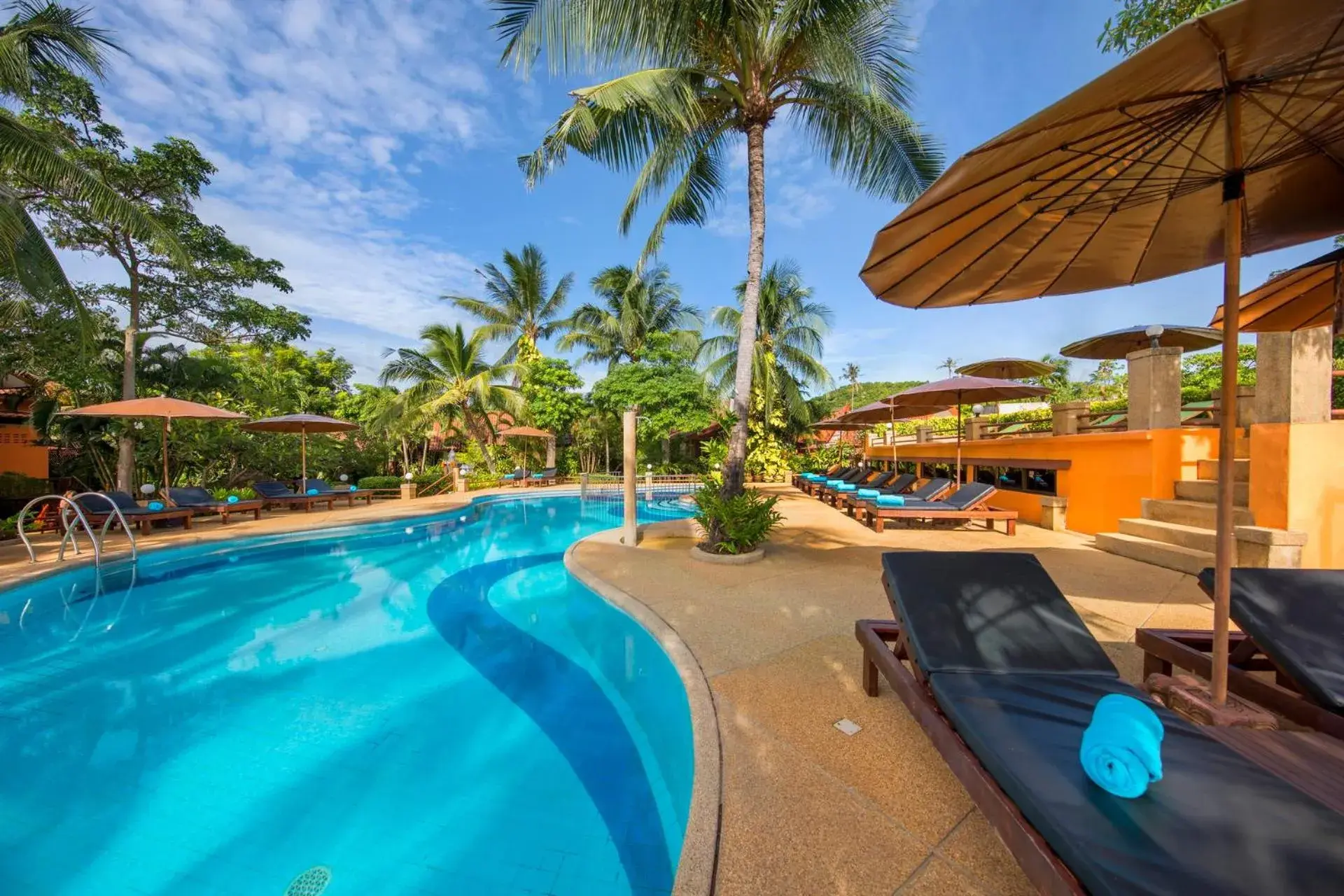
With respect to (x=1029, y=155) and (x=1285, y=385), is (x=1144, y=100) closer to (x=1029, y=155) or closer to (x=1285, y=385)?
(x=1029, y=155)

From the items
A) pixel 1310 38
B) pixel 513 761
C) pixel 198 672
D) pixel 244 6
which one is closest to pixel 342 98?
pixel 244 6

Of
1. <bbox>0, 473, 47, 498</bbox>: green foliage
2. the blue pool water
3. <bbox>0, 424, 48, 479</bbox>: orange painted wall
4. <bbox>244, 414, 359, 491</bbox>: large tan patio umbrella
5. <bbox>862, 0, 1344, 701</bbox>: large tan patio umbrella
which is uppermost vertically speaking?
<bbox>862, 0, 1344, 701</bbox>: large tan patio umbrella

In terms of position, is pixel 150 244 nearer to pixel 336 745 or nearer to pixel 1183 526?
pixel 336 745

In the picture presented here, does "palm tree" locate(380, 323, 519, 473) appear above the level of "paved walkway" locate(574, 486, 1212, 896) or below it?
above

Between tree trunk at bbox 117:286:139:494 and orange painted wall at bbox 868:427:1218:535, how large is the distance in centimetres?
1865

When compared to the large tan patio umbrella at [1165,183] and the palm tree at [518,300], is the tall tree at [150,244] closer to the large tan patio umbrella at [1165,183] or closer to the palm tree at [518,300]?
the palm tree at [518,300]

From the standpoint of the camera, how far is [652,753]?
3.34 m

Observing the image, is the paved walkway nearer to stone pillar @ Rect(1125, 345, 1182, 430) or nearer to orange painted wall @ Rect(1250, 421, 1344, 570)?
orange painted wall @ Rect(1250, 421, 1344, 570)

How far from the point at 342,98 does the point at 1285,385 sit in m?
16.1

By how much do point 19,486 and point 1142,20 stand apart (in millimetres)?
23637

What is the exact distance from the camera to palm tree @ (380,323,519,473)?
65.3ft

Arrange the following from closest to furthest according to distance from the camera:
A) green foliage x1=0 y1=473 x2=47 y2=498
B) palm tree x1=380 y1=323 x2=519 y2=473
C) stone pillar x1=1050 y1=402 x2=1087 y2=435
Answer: stone pillar x1=1050 y1=402 x2=1087 y2=435
green foliage x1=0 y1=473 x2=47 y2=498
palm tree x1=380 y1=323 x2=519 y2=473

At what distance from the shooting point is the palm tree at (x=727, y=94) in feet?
20.7

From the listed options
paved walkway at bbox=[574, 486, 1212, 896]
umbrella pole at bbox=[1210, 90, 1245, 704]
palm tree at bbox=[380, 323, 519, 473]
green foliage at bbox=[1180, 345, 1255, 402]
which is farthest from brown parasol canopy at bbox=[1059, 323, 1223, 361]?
palm tree at bbox=[380, 323, 519, 473]
